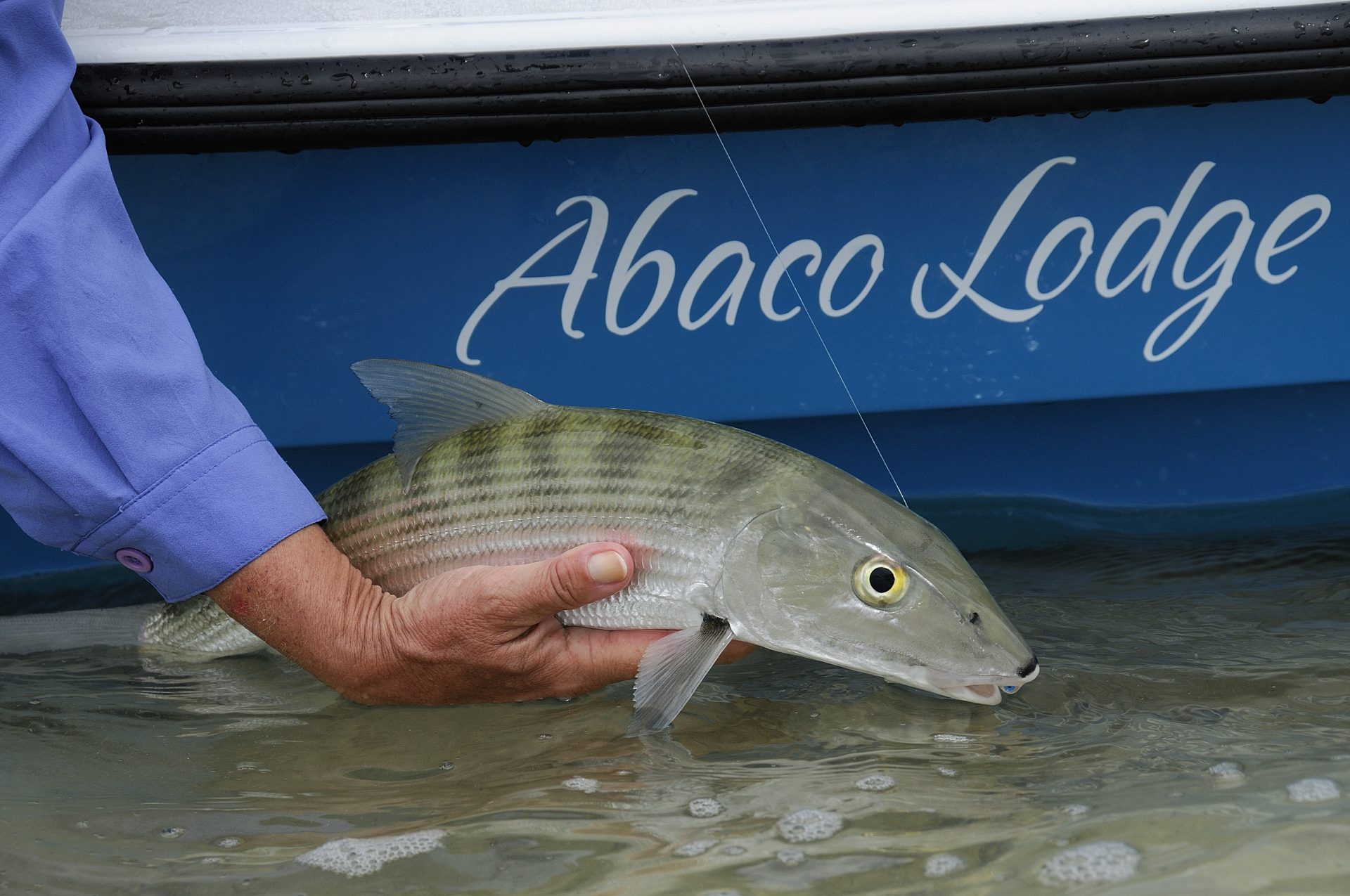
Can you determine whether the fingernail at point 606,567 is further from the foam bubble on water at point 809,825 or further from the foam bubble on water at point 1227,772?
the foam bubble on water at point 1227,772

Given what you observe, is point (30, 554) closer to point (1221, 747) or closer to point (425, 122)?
point (425, 122)

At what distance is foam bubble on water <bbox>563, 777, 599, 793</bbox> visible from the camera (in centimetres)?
196

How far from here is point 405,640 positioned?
2152 millimetres

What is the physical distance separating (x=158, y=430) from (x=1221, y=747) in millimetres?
1773

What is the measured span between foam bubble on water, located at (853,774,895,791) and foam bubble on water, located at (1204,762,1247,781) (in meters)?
0.47

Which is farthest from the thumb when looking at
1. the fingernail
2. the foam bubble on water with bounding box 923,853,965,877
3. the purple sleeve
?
the foam bubble on water with bounding box 923,853,965,877

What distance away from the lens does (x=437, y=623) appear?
212cm

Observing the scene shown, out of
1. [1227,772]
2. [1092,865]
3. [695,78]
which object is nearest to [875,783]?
[1092,865]

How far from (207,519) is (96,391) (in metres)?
0.27

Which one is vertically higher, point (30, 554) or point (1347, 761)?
point (1347, 761)

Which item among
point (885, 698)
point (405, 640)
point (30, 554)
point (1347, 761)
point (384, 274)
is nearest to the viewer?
point (1347, 761)

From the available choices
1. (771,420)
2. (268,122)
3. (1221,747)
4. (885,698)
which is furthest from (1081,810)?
(268,122)

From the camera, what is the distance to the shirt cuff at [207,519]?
202cm

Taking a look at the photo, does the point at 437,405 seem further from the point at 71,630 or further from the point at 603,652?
the point at 71,630
